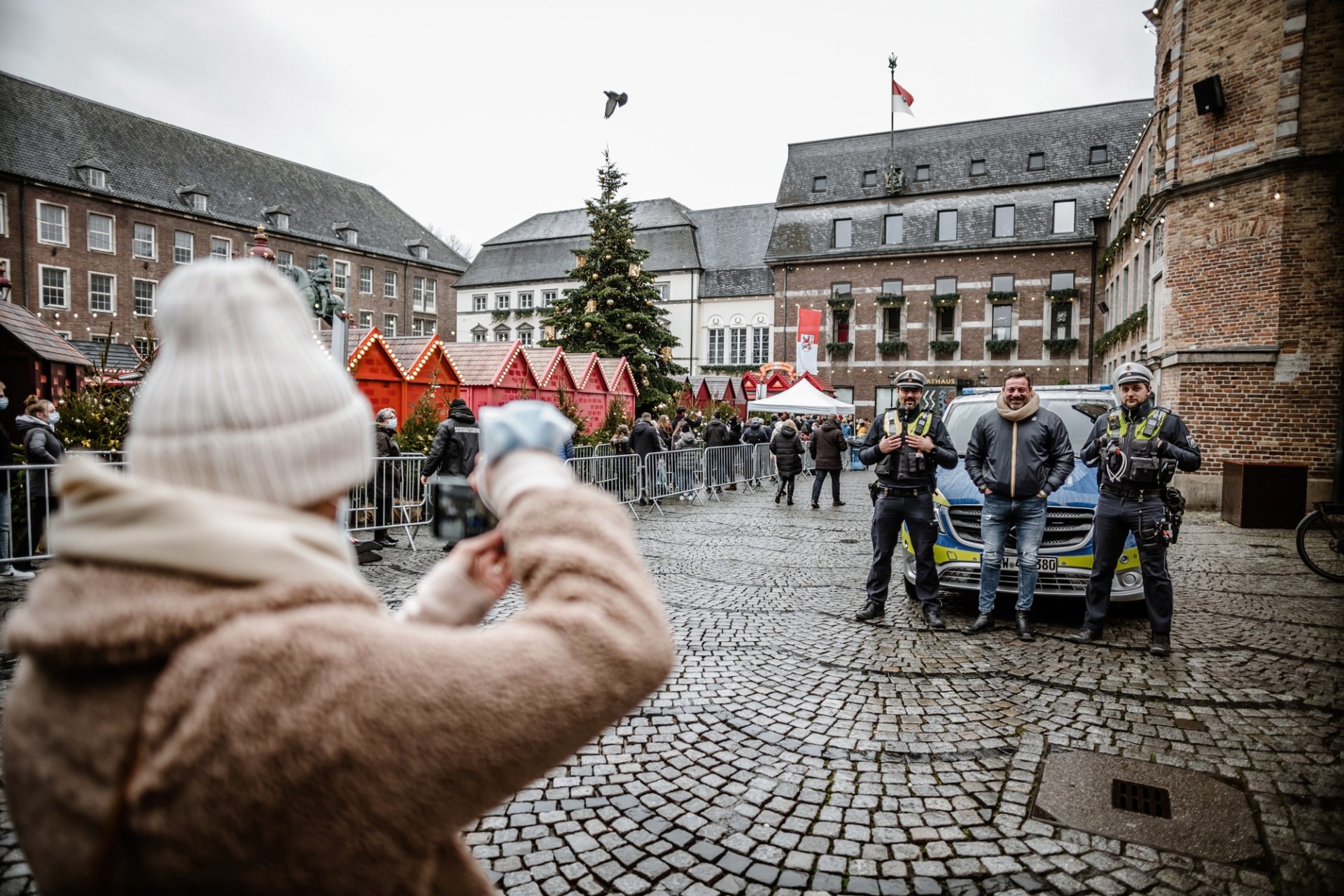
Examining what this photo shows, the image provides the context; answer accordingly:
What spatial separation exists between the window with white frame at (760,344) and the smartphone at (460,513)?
43494 millimetres

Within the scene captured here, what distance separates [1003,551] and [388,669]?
6.33m

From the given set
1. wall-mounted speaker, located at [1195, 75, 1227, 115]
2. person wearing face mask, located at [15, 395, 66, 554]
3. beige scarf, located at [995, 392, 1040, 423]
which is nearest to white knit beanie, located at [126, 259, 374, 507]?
beige scarf, located at [995, 392, 1040, 423]

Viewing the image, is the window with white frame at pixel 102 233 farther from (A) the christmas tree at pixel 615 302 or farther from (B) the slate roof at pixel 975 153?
(B) the slate roof at pixel 975 153

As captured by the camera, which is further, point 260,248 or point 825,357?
point 825,357

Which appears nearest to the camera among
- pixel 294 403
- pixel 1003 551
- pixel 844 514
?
pixel 294 403

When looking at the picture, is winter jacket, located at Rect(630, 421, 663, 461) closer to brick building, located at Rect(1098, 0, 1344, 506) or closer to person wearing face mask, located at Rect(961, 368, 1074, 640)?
person wearing face mask, located at Rect(961, 368, 1074, 640)

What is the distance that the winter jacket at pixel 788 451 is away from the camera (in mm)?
15125

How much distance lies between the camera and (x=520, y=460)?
117cm

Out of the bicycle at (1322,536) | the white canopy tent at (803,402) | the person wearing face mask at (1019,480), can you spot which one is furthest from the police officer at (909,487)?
the white canopy tent at (803,402)

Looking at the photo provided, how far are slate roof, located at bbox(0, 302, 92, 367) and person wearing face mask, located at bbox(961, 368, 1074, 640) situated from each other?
481 inches

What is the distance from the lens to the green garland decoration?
66.7ft

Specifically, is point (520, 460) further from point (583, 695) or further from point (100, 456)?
point (100, 456)

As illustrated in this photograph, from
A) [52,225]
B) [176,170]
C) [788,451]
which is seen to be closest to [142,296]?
[52,225]

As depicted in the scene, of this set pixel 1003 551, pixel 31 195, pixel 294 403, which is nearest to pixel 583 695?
pixel 294 403
